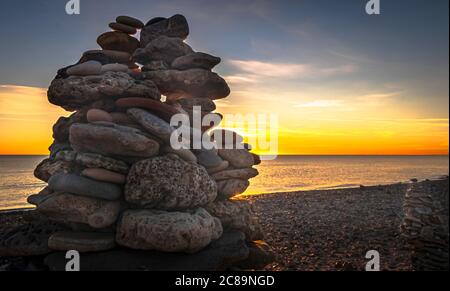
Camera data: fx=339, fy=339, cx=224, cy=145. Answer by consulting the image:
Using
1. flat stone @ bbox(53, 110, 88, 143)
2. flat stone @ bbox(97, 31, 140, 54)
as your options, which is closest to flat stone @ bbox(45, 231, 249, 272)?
flat stone @ bbox(53, 110, 88, 143)

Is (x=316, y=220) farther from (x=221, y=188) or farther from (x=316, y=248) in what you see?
(x=221, y=188)

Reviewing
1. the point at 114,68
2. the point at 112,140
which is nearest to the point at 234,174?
the point at 112,140

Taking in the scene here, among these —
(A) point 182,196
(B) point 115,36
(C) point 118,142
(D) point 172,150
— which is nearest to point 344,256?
(A) point 182,196

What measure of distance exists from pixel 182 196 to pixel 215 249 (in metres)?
1.53

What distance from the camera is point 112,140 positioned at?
8.23m

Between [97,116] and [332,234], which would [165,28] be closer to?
[97,116]

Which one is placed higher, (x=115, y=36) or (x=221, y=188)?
(x=115, y=36)

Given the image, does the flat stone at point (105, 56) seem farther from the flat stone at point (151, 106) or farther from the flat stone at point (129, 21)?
the flat stone at point (151, 106)

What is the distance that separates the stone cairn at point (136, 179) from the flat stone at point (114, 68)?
3 centimetres

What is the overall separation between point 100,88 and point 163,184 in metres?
3.21

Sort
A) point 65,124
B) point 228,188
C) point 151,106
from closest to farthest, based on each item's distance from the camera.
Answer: point 151,106, point 65,124, point 228,188

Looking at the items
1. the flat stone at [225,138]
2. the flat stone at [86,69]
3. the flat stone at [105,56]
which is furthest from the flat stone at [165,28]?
the flat stone at [225,138]

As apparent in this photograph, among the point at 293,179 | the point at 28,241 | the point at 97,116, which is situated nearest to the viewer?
the point at 28,241

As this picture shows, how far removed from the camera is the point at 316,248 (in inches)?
405
